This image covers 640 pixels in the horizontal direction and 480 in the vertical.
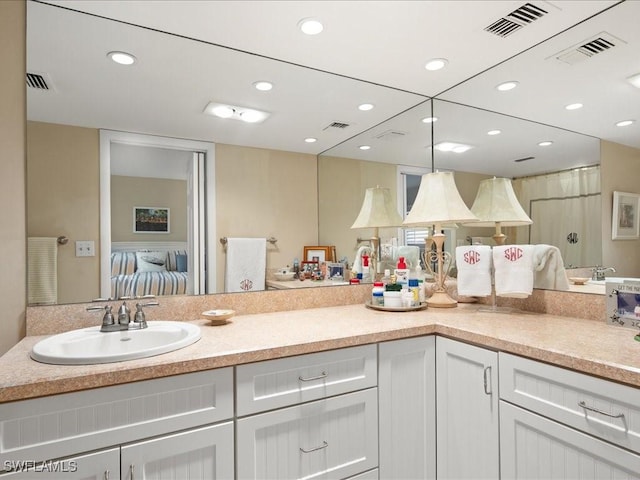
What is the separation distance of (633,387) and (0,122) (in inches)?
88.9

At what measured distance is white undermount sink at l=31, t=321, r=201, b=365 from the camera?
3.93 ft

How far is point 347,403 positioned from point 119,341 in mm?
904

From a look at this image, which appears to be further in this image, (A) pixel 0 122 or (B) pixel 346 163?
(B) pixel 346 163

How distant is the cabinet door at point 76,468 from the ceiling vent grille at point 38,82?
4.51ft

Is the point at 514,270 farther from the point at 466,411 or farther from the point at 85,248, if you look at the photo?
the point at 85,248

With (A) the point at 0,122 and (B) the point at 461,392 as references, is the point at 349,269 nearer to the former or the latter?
(B) the point at 461,392

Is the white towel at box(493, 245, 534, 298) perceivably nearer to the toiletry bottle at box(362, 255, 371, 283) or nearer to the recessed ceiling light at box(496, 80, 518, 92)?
the toiletry bottle at box(362, 255, 371, 283)

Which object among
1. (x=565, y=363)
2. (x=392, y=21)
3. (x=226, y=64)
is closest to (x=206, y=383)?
(x=565, y=363)

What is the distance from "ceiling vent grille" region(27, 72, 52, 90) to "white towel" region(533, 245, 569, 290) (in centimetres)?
231

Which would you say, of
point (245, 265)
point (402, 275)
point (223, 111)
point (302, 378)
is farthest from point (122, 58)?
point (402, 275)

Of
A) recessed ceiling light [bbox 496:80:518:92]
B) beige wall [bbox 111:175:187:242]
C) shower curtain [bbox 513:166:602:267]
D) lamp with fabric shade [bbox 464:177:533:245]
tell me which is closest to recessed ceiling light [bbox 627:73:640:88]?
shower curtain [bbox 513:166:602:267]

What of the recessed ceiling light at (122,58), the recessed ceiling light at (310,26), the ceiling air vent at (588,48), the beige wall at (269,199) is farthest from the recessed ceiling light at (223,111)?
the ceiling air vent at (588,48)

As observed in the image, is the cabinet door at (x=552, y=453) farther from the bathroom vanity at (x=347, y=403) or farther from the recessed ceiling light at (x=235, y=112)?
the recessed ceiling light at (x=235, y=112)

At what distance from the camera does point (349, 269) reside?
2.24 m
